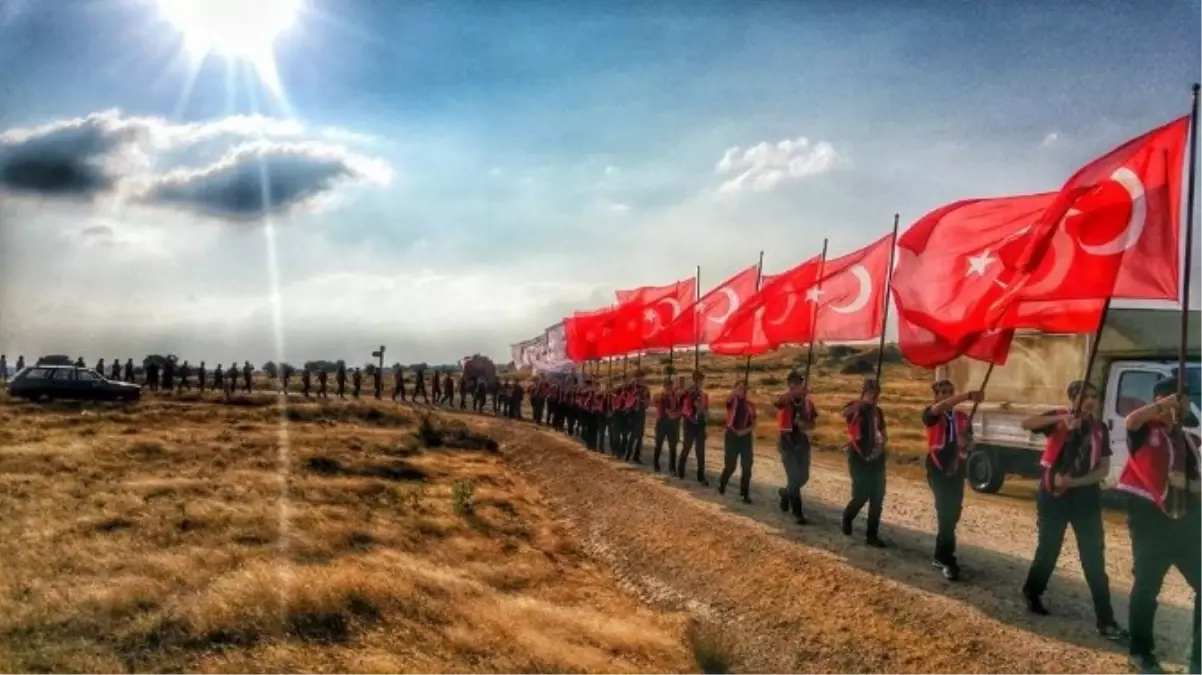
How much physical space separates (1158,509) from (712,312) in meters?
14.3

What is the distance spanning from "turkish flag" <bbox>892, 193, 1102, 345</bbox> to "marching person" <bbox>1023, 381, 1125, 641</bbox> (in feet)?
5.15

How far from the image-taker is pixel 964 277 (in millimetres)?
9492

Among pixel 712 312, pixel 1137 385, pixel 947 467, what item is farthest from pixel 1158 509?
pixel 712 312

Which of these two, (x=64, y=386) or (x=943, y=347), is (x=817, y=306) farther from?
(x=64, y=386)

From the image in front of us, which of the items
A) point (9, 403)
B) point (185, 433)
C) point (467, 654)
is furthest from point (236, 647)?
point (9, 403)

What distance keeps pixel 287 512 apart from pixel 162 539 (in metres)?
2.37

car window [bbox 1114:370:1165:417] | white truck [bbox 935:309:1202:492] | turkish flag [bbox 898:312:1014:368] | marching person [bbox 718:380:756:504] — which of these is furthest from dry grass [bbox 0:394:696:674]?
car window [bbox 1114:370:1165:417]

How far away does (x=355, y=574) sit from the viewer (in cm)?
966

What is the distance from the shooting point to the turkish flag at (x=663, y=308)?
23828mm

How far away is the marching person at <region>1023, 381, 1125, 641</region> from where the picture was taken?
24.2 ft

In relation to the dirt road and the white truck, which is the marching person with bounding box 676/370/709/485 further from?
the white truck

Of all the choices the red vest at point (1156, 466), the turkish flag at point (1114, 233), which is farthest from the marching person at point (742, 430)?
the red vest at point (1156, 466)

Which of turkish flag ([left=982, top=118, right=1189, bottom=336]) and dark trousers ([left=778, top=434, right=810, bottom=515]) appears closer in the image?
turkish flag ([left=982, top=118, right=1189, bottom=336])

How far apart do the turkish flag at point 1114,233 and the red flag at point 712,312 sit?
32.8 feet
